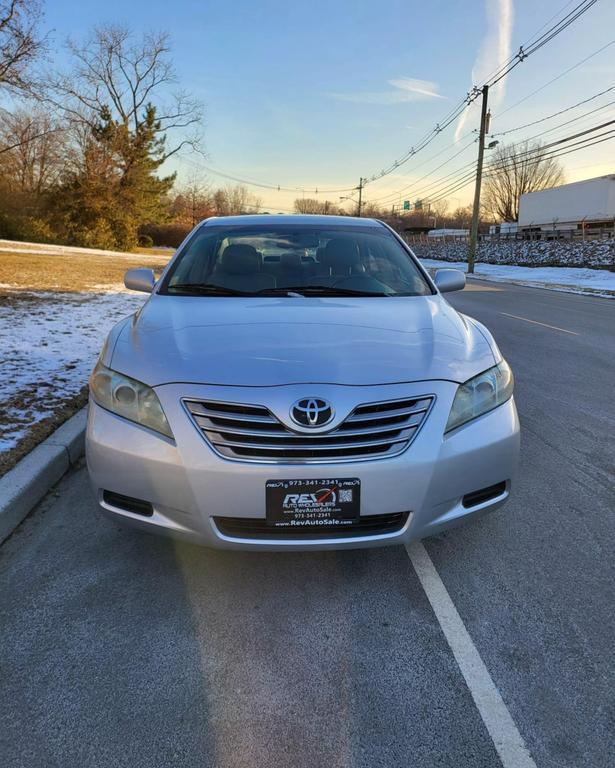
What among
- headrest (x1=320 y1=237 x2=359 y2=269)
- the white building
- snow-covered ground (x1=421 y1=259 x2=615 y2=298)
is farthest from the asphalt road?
the white building

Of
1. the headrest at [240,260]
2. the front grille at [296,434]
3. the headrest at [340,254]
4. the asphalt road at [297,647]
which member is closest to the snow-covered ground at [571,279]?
the headrest at [340,254]

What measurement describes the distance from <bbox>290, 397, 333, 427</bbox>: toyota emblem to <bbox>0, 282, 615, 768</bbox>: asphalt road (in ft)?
2.75

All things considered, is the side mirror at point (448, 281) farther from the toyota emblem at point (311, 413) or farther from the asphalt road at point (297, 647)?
the toyota emblem at point (311, 413)

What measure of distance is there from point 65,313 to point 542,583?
327 inches

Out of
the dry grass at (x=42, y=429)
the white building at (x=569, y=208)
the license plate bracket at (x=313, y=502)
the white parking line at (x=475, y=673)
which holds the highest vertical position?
the white building at (x=569, y=208)

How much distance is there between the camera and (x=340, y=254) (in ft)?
13.2

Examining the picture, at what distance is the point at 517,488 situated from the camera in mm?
3570

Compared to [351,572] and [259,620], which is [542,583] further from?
[259,620]

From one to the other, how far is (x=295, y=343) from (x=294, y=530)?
2.77ft

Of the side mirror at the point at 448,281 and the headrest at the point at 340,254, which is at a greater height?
the headrest at the point at 340,254

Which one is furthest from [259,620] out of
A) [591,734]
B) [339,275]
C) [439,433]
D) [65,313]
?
[65,313]

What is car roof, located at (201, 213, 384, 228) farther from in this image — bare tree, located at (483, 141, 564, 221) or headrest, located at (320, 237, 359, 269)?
bare tree, located at (483, 141, 564, 221)

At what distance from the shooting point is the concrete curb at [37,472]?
2.95 m

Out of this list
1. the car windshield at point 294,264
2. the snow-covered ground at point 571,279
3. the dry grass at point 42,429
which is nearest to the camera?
the dry grass at point 42,429
